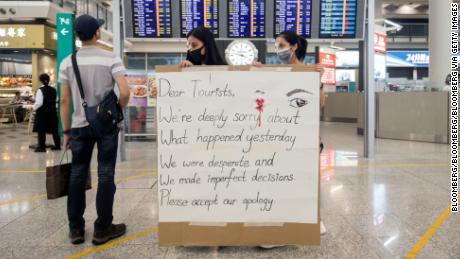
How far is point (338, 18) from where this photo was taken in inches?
278

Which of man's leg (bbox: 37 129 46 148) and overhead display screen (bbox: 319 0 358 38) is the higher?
overhead display screen (bbox: 319 0 358 38)

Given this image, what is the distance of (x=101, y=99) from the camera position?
2.92 meters

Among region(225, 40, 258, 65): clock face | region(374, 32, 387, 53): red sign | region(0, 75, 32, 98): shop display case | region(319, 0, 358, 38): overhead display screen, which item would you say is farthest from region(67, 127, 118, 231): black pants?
region(0, 75, 32, 98): shop display case

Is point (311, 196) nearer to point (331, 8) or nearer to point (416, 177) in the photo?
point (416, 177)

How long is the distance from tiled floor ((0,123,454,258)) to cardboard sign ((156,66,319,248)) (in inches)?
8.1

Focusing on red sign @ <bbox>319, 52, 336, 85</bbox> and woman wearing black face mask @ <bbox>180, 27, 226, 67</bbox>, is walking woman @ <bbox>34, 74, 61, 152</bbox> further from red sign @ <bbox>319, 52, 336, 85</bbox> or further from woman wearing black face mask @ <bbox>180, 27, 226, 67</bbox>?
red sign @ <bbox>319, 52, 336, 85</bbox>

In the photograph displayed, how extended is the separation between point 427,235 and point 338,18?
479 centimetres

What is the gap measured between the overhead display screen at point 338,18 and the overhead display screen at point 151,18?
106 inches

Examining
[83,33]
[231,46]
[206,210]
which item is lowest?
[206,210]

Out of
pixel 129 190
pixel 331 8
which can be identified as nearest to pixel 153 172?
pixel 129 190

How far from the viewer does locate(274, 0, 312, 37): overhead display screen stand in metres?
7.11

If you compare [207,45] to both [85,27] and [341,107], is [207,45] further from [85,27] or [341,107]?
[341,107]

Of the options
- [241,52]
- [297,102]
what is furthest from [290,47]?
[241,52]

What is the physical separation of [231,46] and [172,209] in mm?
6033
